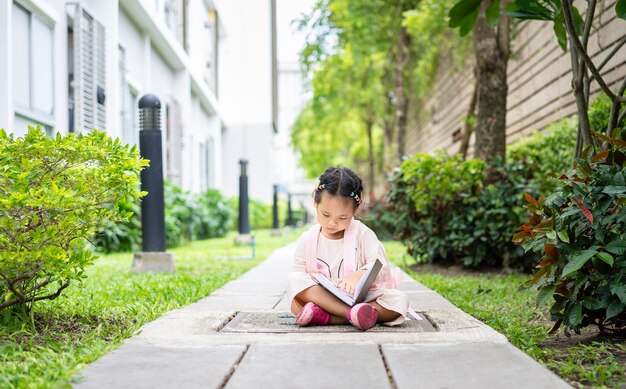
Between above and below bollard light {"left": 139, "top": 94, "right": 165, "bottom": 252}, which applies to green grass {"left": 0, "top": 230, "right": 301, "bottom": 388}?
below

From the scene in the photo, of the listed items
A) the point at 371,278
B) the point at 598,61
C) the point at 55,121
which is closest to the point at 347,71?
the point at 55,121

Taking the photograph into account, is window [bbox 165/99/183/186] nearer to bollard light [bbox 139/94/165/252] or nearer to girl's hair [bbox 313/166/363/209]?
bollard light [bbox 139/94/165/252]

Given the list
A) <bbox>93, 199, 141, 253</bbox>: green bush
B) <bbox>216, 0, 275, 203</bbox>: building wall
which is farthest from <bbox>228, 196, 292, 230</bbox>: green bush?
<bbox>93, 199, 141, 253</bbox>: green bush

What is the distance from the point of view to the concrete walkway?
Result: 7.52 feet

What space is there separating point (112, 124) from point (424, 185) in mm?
5100

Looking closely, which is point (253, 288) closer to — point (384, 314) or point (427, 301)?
point (427, 301)

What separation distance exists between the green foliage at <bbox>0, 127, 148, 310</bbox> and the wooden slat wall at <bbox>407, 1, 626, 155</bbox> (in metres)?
4.03

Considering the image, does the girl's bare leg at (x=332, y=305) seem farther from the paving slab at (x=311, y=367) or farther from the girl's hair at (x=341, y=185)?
the paving slab at (x=311, y=367)

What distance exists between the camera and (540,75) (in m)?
8.55

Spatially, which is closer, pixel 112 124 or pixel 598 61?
pixel 598 61

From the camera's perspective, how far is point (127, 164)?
346cm

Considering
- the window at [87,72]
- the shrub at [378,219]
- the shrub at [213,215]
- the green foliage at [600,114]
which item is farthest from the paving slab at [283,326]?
the shrub at [213,215]

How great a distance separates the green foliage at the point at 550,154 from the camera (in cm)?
616

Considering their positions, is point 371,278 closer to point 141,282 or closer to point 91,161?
point 91,161
